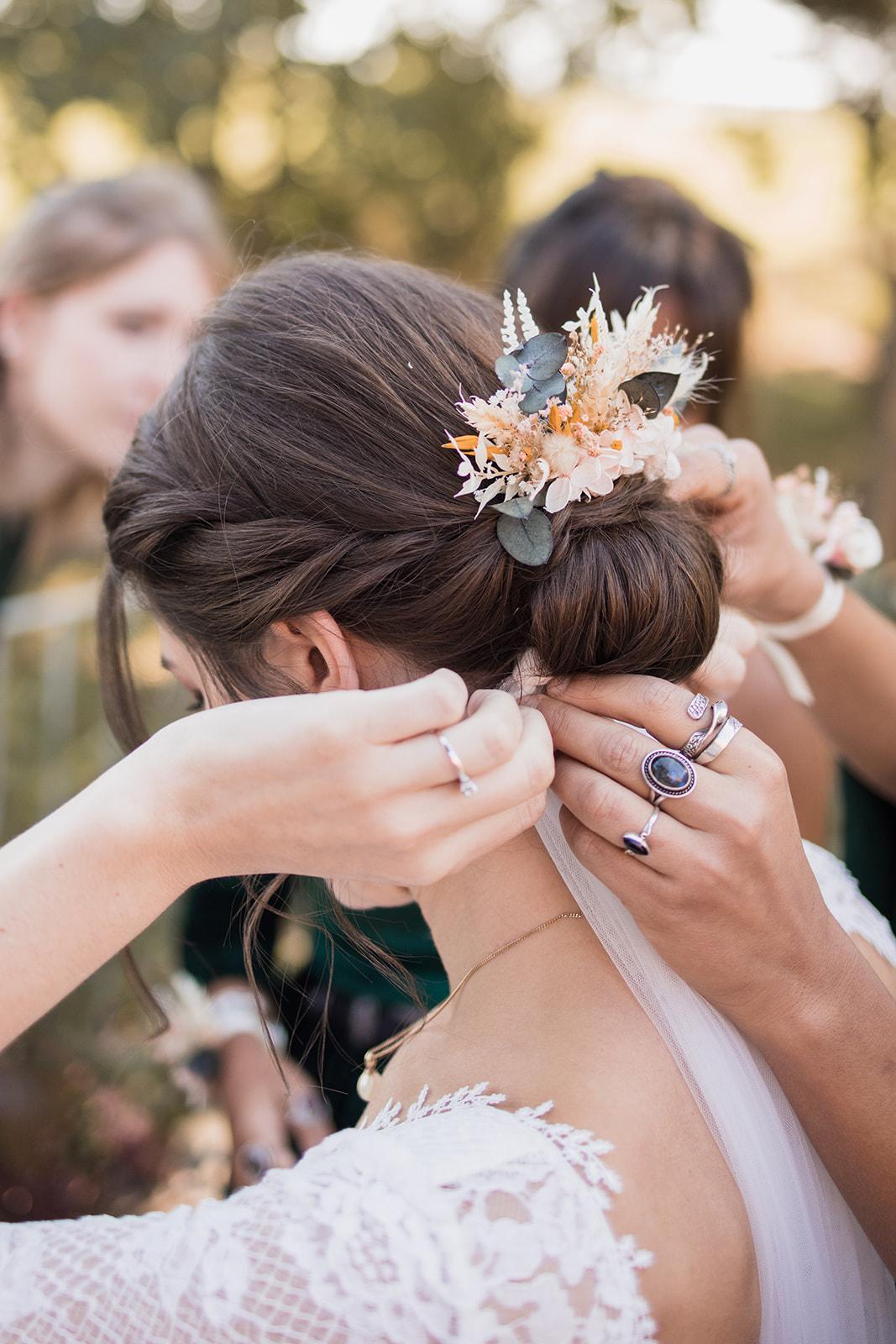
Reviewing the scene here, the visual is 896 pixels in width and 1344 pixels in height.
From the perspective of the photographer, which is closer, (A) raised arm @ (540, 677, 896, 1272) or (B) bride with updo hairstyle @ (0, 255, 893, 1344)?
(B) bride with updo hairstyle @ (0, 255, 893, 1344)

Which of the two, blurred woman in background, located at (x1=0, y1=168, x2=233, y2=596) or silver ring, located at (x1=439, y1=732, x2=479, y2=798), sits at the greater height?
blurred woman in background, located at (x1=0, y1=168, x2=233, y2=596)

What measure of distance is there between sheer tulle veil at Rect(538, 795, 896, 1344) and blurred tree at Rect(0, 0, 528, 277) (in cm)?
755

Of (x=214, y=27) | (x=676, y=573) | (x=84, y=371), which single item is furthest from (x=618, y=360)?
(x=214, y=27)

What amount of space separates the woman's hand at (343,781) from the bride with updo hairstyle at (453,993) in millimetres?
25

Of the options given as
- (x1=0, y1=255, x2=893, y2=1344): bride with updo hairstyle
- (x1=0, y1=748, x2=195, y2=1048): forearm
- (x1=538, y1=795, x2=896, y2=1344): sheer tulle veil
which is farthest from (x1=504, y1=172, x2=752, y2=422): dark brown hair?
(x1=0, y1=748, x2=195, y2=1048): forearm

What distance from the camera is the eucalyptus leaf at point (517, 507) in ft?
5.02

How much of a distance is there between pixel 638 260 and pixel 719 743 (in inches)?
78.5

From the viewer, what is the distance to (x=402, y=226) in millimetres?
10297

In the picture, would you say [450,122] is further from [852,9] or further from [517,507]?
[517,507]

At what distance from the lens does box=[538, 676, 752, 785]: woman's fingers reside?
1493 millimetres

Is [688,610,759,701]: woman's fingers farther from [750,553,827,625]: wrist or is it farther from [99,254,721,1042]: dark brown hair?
[750,553,827,625]: wrist

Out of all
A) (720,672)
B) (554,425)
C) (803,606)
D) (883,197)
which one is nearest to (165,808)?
(554,425)

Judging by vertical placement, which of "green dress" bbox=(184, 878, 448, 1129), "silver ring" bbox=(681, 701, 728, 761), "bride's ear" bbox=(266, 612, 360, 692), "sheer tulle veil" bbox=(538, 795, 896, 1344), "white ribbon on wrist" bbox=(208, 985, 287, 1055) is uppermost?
"bride's ear" bbox=(266, 612, 360, 692)

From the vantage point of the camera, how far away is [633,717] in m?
1.51
